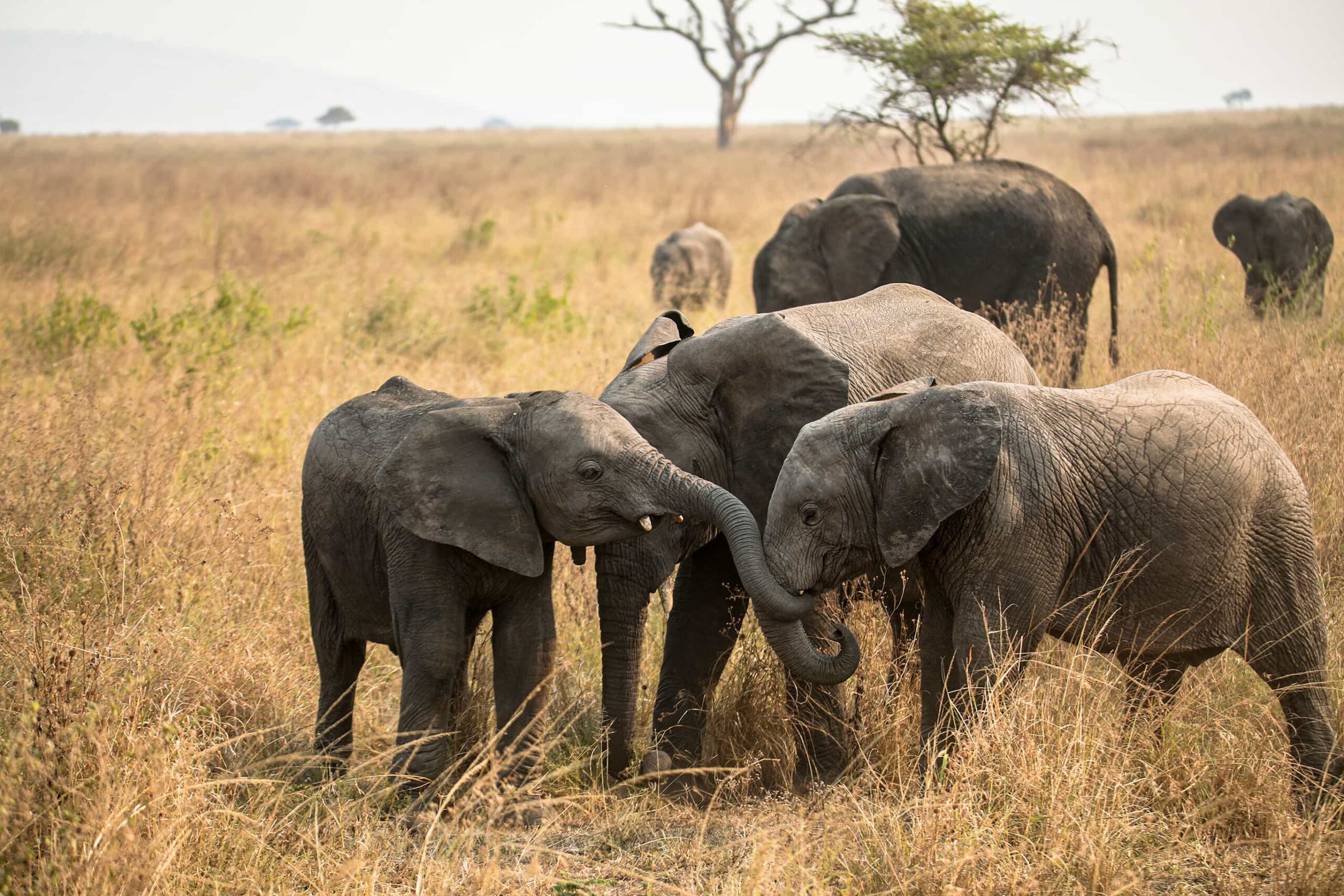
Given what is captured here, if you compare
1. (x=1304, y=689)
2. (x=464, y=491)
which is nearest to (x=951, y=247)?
(x=1304, y=689)

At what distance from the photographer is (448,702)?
4438 millimetres

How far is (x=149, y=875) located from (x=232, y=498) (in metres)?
3.13

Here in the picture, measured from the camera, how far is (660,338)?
16.8 feet

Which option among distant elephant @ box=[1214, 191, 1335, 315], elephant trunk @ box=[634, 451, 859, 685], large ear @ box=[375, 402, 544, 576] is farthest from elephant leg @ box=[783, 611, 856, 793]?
distant elephant @ box=[1214, 191, 1335, 315]

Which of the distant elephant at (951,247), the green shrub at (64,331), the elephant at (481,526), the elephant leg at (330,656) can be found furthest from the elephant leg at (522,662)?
the green shrub at (64,331)

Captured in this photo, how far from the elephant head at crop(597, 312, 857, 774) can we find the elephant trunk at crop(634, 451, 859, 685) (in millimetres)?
330

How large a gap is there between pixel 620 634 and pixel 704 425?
2.60ft

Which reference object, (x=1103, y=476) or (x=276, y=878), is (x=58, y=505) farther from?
(x=1103, y=476)

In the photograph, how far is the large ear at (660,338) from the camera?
495cm

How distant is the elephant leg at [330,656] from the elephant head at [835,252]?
18.9 ft

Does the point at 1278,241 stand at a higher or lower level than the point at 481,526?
higher

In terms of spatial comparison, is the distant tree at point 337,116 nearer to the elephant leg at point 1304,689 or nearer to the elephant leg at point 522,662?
the elephant leg at point 522,662

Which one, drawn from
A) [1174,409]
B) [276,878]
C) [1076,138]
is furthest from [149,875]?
[1076,138]

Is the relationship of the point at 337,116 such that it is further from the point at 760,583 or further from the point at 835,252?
the point at 760,583
